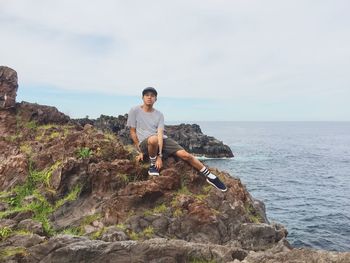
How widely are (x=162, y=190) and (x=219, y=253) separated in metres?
3.57

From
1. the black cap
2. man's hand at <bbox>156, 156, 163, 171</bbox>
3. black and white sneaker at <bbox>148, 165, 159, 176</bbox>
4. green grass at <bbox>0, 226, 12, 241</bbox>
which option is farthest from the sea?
green grass at <bbox>0, 226, 12, 241</bbox>

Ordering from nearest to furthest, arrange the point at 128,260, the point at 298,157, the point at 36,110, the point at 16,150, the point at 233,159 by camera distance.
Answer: the point at 128,260, the point at 16,150, the point at 36,110, the point at 233,159, the point at 298,157

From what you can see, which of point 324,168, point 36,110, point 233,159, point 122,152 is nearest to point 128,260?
point 122,152

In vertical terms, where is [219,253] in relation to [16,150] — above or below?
→ below

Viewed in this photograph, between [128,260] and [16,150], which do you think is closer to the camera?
[128,260]

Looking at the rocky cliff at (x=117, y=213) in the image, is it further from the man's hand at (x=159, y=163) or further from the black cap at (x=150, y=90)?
the black cap at (x=150, y=90)

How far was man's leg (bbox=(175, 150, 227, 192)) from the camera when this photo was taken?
13.4 meters

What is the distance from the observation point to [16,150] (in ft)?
51.9

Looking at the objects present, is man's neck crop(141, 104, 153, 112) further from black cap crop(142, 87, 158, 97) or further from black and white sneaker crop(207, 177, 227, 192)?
black and white sneaker crop(207, 177, 227, 192)

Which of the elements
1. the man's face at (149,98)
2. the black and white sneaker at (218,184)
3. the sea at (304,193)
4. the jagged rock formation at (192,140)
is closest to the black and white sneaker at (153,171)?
the black and white sneaker at (218,184)

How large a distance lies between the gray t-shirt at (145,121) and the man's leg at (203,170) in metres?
1.21

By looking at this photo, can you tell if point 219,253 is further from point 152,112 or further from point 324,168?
point 324,168

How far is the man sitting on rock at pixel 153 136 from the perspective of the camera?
13359mm

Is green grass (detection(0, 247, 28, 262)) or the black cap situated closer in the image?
green grass (detection(0, 247, 28, 262))
